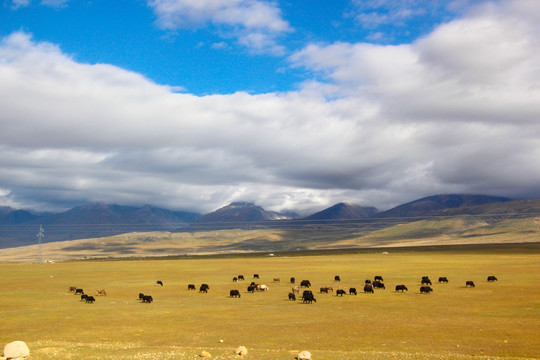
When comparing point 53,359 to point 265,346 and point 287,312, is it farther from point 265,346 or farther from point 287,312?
point 287,312

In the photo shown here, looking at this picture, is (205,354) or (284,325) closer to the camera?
(205,354)

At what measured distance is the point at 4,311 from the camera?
36438mm

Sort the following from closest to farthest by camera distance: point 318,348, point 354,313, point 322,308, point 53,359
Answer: point 53,359 < point 318,348 < point 354,313 < point 322,308

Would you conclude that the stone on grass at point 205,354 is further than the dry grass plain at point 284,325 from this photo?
No

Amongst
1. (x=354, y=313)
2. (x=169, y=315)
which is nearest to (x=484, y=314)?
(x=354, y=313)

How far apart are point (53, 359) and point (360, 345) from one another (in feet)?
44.0

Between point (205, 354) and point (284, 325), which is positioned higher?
point (205, 354)

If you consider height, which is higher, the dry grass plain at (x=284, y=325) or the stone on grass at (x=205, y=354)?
the stone on grass at (x=205, y=354)

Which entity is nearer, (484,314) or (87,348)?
(87,348)

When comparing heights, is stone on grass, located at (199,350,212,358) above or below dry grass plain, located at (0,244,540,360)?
above

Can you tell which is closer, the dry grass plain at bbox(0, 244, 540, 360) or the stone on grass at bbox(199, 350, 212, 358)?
the stone on grass at bbox(199, 350, 212, 358)

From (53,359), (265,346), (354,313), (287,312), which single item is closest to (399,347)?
(265,346)

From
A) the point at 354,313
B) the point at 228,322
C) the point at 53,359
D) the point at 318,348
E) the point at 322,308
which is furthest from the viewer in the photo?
the point at 322,308

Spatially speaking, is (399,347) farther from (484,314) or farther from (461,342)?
(484,314)
